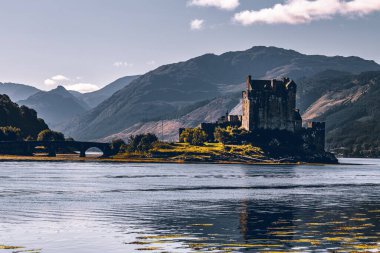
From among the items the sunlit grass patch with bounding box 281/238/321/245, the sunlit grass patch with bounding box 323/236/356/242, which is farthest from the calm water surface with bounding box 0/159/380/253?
the sunlit grass patch with bounding box 281/238/321/245

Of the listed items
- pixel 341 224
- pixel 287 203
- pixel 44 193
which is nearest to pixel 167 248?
pixel 341 224

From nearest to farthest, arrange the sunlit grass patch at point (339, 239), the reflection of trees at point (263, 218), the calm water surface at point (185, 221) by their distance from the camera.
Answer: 1. the calm water surface at point (185, 221)
2. the sunlit grass patch at point (339, 239)
3. the reflection of trees at point (263, 218)

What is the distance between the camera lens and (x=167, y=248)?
2795 inches

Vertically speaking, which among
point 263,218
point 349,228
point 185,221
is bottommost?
point 185,221

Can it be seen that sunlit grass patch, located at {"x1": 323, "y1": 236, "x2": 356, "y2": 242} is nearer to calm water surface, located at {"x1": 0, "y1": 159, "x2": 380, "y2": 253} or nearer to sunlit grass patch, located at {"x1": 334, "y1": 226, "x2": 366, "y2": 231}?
calm water surface, located at {"x1": 0, "y1": 159, "x2": 380, "y2": 253}

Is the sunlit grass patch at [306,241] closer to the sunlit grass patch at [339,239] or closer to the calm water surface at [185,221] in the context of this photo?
the calm water surface at [185,221]

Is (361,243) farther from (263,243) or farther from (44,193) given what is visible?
(44,193)

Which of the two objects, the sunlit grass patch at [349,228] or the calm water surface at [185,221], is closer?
the calm water surface at [185,221]

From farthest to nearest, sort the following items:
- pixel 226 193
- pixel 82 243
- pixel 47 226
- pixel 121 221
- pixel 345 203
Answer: pixel 226 193 → pixel 345 203 → pixel 121 221 → pixel 47 226 → pixel 82 243

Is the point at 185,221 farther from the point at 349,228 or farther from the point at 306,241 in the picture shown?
the point at 306,241

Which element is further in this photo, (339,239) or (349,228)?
(349,228)

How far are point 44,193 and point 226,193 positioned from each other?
1509 inches

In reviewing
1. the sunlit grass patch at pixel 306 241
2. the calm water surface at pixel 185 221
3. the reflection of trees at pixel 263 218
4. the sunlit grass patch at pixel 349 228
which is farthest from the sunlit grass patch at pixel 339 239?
the sunlit grass patch at pixel 349 228

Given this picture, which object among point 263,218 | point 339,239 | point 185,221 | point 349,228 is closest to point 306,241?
point 339,239
